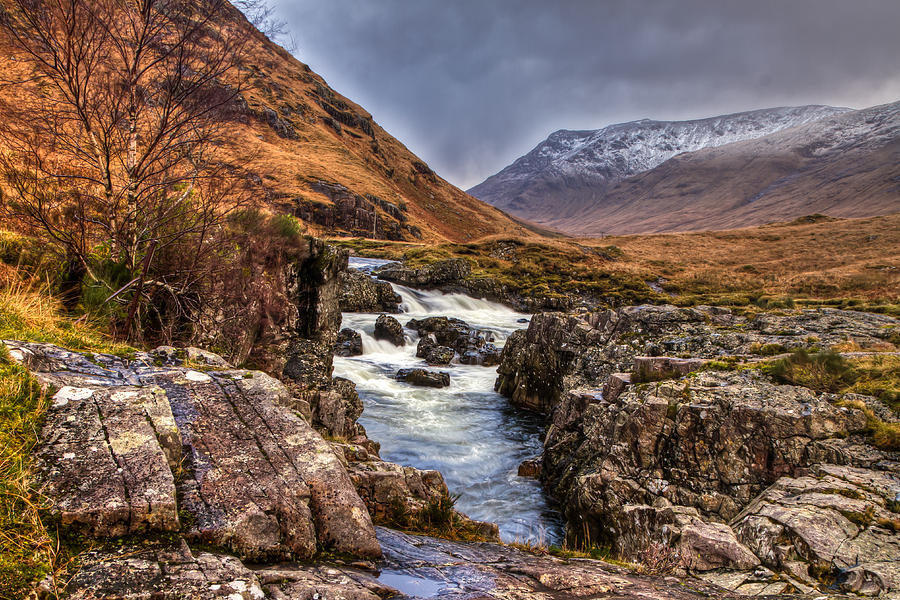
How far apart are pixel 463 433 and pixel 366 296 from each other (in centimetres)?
1889

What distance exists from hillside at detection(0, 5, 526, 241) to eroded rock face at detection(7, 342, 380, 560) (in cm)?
5089

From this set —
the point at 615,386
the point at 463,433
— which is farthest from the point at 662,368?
the point at 463,433

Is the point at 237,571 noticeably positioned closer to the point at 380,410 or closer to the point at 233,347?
the point at 233,347

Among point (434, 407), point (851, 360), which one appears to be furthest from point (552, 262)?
point (851, 360)

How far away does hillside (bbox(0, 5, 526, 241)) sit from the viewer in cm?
8850

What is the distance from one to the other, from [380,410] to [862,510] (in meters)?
14.9

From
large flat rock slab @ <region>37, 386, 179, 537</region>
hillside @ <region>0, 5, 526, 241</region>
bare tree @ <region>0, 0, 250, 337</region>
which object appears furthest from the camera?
hillside @ <region>0, 5, 526, 241</region>

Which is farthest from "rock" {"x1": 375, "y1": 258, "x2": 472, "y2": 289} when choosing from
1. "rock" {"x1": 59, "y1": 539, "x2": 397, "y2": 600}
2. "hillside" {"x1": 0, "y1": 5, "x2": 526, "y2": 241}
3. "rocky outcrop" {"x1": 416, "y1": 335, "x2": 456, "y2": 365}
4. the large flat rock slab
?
"rock" {"x1": 59, "y1": 539, "x2": 397, "y2": 600}

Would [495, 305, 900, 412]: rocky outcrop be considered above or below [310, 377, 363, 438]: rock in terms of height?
above

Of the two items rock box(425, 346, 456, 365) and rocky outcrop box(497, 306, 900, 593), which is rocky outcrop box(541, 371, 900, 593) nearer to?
rocky outcrop box(497, 306, 900, 593)

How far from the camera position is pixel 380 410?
1752cm

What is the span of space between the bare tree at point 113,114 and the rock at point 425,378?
13.8 meters

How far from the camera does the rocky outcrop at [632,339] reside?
542 inches

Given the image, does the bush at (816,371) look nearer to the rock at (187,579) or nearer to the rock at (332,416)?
the rock at (187,579)
